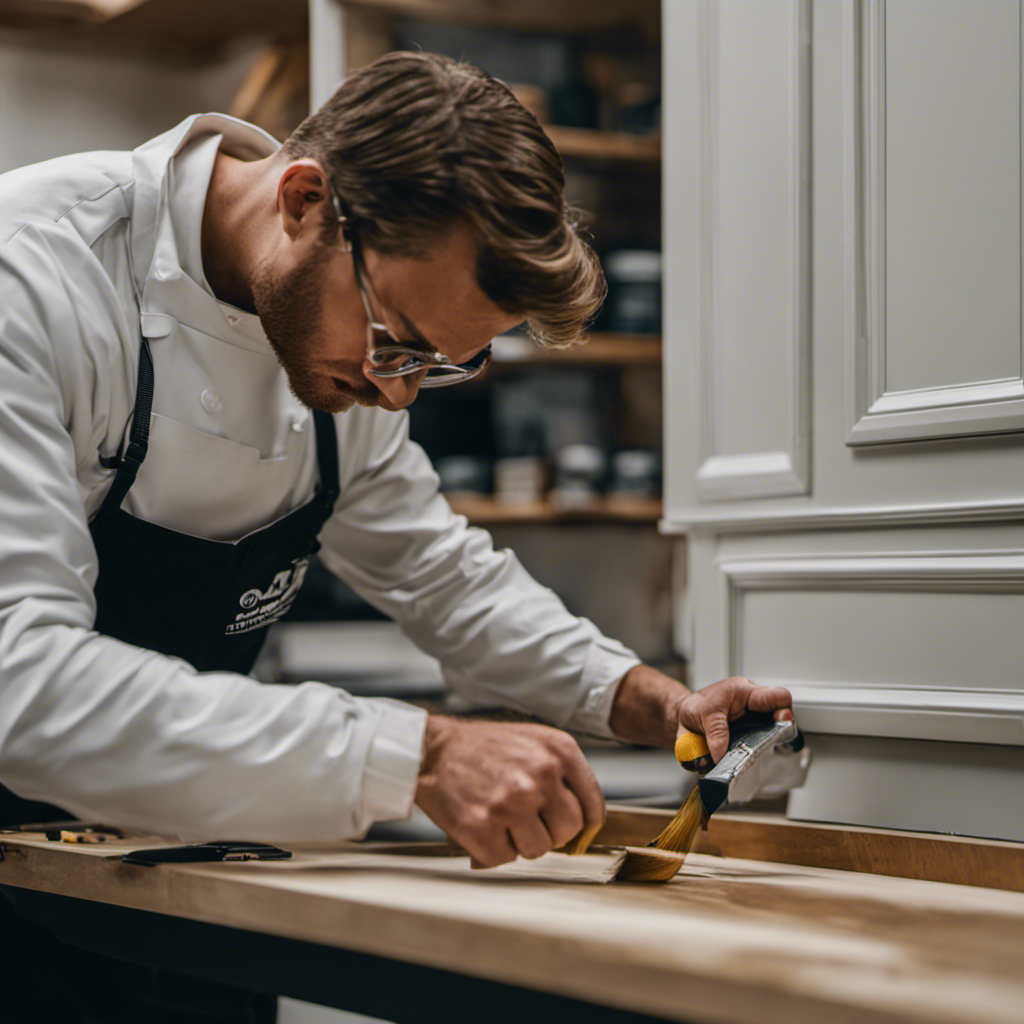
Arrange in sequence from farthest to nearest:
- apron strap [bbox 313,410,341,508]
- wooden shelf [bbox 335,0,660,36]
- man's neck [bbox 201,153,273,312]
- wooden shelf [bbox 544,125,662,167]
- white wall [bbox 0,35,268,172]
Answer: white wall [bbox 0,35,268,172] → wooden shelf [bbox 544,125,662,167] → wooden shelf [bbox 335,0,660,36] → apron strap [bbox 313,410,341,508] → man's neck [bbox 201,153,273,312]

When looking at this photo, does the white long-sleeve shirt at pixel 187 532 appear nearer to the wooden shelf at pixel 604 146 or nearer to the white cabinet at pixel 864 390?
the white cabinet at pixel 864 390

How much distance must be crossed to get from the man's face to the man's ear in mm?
28

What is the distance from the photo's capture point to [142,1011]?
1.13 meters

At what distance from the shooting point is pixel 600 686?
4.21 ft

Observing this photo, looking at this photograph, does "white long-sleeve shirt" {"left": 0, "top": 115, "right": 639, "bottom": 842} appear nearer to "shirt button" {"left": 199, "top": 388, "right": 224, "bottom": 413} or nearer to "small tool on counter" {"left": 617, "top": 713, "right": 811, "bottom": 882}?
"shirt button" {"left": 199, "top": 388, "right": 224, "bottom": 413}

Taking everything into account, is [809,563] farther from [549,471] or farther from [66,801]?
[549,471]

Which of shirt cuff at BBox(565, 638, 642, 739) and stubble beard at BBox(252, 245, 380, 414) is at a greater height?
stubble beard at BBox(252, 245, 380, 414)

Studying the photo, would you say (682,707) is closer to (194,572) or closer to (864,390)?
(864,390)

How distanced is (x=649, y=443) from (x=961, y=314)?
→ 1.57 m

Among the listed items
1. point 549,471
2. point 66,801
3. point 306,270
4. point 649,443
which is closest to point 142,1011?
point 66,801

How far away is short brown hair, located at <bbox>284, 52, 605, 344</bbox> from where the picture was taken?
0.98 m

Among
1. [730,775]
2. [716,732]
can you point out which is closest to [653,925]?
[730,775]

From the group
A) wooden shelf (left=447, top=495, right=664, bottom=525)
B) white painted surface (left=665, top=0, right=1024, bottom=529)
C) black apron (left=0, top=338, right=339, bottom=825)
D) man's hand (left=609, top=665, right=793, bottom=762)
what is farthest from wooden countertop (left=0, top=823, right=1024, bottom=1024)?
wooden shelf (left=447, top=495, right=664, bottom=525)

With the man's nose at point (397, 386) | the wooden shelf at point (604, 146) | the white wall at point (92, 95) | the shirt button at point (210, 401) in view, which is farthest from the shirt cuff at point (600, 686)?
the white wall at point (92, 95)
